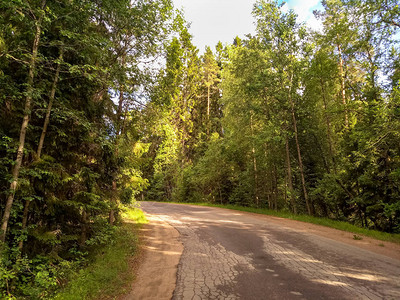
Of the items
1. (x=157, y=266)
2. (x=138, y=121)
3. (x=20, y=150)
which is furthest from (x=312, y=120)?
(x=20, y=150)

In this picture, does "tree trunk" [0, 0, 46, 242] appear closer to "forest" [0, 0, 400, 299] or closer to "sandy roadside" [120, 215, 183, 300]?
"forest" [0, 0, 400, 299]

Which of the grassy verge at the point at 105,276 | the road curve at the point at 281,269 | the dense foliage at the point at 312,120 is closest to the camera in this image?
Answer: the road curve at the point at 281,269

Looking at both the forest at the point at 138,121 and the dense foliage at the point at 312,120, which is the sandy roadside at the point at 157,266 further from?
the dense foliage at the point at 312,120

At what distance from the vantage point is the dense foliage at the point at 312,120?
10047 mm

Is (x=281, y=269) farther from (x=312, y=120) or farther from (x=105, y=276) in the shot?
(x=312, y=120)

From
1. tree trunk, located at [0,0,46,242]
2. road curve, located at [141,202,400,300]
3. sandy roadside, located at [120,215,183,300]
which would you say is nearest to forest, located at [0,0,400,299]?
tree trunk, located at [0,0,46,242]

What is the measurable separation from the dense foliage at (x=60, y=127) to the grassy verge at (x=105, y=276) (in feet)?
1.25

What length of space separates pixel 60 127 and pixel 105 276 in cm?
409

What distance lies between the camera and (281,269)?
512 centimetres

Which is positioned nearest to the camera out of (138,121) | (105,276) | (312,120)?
(105,276)

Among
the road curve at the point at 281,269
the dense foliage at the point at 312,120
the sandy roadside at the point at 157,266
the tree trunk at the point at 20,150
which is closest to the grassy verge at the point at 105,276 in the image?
the sandy roadside at the point at 157,266

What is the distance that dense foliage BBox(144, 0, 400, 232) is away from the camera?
33.0 ft

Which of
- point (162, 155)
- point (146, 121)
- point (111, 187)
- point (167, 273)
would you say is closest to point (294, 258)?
point (167, 273)

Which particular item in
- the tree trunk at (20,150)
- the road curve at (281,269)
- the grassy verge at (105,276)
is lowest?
the grassy verge at (105,276)
